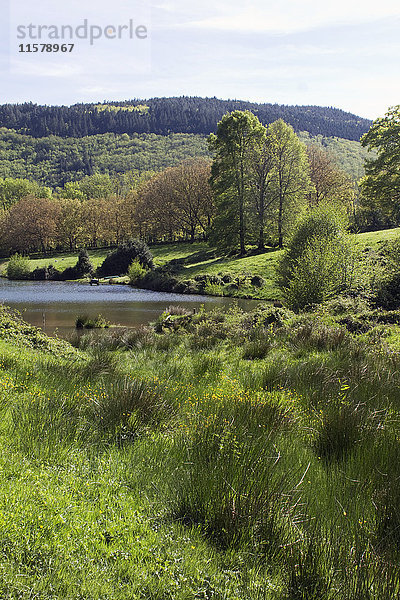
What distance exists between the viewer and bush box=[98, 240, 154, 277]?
49.3 m

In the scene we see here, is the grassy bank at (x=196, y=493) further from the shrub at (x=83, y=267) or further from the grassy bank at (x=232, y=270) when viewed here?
the shrub at (x=83, y=267)

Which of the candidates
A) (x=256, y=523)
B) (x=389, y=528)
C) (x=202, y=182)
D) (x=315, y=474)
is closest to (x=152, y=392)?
(x=315, y=474)

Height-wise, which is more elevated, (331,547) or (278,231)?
(278,231)

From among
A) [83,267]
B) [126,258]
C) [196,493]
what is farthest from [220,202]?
[196,493]

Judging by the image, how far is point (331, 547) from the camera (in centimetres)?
255

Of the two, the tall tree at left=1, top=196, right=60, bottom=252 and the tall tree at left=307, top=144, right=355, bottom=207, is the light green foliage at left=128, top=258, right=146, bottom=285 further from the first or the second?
the tall tree at left=1, top=196, right=60, bottom=252

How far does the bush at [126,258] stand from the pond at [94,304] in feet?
31.4

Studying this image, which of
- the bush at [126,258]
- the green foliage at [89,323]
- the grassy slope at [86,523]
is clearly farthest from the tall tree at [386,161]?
the grassy slope at [86,523]

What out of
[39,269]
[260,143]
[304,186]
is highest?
[260,143]

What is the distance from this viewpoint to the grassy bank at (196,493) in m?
2.45

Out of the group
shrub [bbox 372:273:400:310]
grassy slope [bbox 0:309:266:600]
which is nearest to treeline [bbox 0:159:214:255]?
shrub [bbox 372:273:400:310]

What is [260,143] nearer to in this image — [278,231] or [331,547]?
[278,231]

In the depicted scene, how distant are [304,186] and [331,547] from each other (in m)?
49.1

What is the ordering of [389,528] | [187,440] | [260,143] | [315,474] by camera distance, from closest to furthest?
[389,528]
[315,474]
[187,440]
[260,143]
